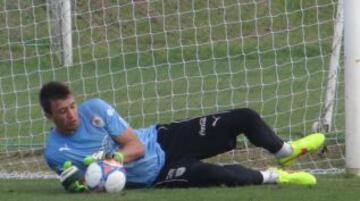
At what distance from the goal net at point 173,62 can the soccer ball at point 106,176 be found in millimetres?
3005

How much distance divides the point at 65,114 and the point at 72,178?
40 cm

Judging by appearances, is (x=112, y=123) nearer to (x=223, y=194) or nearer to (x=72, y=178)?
(x=72, y=178)

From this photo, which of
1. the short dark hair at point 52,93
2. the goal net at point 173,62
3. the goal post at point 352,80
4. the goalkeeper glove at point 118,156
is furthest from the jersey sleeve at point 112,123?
the goal net at point 173,62

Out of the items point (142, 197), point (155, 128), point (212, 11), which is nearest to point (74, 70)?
point (212, 11)

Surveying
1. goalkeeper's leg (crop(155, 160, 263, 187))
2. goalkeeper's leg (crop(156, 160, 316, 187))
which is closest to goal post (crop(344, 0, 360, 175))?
Answer: goalkeeper's leg (crop(156, 160, 316, 187))

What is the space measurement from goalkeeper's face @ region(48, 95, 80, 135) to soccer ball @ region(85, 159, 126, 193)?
0.99 ft

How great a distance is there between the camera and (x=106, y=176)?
21.2 ft

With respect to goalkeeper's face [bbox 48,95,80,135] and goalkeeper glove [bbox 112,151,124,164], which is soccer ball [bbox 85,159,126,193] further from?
goalkeeper's face [bbox 48,95,80,135]

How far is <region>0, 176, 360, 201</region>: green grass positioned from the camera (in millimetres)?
6219

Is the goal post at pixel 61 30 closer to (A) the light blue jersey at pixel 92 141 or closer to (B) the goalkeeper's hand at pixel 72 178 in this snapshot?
(A) the light blue jersey at pixel 92 141

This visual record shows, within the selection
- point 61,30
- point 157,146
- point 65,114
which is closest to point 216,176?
point 157,146

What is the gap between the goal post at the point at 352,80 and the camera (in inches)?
290

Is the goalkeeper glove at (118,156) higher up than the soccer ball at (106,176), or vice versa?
the goalkeeper glove at (118,156)

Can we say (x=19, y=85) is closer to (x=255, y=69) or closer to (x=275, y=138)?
(x=255, y=69)
